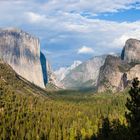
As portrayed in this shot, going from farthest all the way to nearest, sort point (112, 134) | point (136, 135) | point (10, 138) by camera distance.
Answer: point (10, 138), point (112, 134), point (136, 135)

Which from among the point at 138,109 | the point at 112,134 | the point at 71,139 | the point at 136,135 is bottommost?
the point at 71,139

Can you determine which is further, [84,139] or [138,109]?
[84,139]

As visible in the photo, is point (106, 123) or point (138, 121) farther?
point (106, 123)

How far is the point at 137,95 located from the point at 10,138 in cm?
14681

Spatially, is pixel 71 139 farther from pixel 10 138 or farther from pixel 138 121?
pixel 138 121

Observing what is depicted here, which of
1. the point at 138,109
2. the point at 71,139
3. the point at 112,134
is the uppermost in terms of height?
the point at 138,109

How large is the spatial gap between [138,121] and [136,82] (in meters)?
5.90

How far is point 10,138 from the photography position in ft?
654

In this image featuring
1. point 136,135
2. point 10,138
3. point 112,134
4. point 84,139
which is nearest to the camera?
point 136,135

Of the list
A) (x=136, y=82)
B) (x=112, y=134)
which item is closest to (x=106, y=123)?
(x=112, y=134)

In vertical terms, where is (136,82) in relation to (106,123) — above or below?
above

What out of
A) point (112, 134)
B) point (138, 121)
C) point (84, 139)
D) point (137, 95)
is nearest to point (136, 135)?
point (138, 121)

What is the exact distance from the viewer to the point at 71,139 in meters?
200

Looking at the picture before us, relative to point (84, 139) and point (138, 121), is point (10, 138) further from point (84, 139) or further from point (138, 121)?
point (138, 121)
